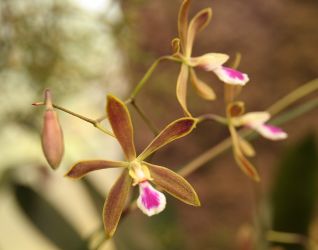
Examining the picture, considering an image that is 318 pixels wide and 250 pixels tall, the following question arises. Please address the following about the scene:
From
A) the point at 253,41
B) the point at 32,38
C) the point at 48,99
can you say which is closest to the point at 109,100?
the point at 48,99

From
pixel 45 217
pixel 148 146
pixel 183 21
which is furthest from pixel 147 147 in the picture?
pixel 45 217

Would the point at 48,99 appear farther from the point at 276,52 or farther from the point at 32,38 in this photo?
the point at 276,52

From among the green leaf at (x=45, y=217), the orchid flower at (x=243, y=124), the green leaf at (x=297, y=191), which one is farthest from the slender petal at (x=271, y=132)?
the green leaf at (x=45, y=217)

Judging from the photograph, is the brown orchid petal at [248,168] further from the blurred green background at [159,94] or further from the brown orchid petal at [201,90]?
the blurred green background at [159,94]

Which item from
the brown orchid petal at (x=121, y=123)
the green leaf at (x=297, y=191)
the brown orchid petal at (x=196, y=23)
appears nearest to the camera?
the brown orchid petal at (x=121, y=123)

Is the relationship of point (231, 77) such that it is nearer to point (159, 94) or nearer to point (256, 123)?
point (256, 123)
